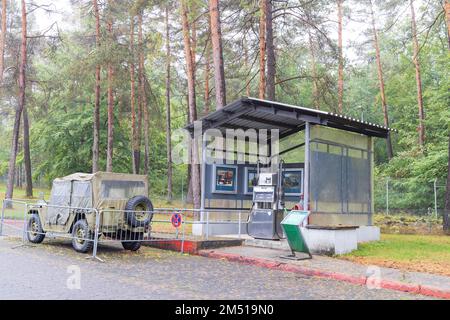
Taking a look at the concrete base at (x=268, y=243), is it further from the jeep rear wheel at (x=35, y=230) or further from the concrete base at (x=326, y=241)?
the jeep rear wheel at (x=35, y=230)

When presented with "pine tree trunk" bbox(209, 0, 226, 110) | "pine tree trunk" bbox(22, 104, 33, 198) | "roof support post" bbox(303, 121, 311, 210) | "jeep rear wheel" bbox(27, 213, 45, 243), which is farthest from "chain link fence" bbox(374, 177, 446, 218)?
"pine tree trunk" bbox(22, 104, 33, 198)

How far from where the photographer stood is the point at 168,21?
3259 cm

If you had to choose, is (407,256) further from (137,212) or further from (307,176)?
(137,212)

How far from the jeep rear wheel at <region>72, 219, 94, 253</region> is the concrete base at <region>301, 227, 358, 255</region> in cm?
564

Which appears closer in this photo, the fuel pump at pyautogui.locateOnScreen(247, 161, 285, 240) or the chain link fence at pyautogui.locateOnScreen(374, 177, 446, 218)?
the fuel pump at pyautogui.locateOnScreen(247, 161, 285, 240)

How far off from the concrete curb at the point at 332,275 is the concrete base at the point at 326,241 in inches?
78.5

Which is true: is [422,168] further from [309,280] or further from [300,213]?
[309,280]

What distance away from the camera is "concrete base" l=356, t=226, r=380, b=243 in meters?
14.4

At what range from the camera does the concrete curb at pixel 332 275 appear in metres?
7.85

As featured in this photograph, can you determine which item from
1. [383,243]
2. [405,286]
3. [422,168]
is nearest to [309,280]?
[405,286]

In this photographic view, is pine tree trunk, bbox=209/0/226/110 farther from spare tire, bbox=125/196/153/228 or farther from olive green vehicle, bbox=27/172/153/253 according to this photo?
spare tire, bbox=125/196/153/228

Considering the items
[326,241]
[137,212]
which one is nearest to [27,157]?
[137,212]

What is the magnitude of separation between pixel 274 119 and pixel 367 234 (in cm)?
494
